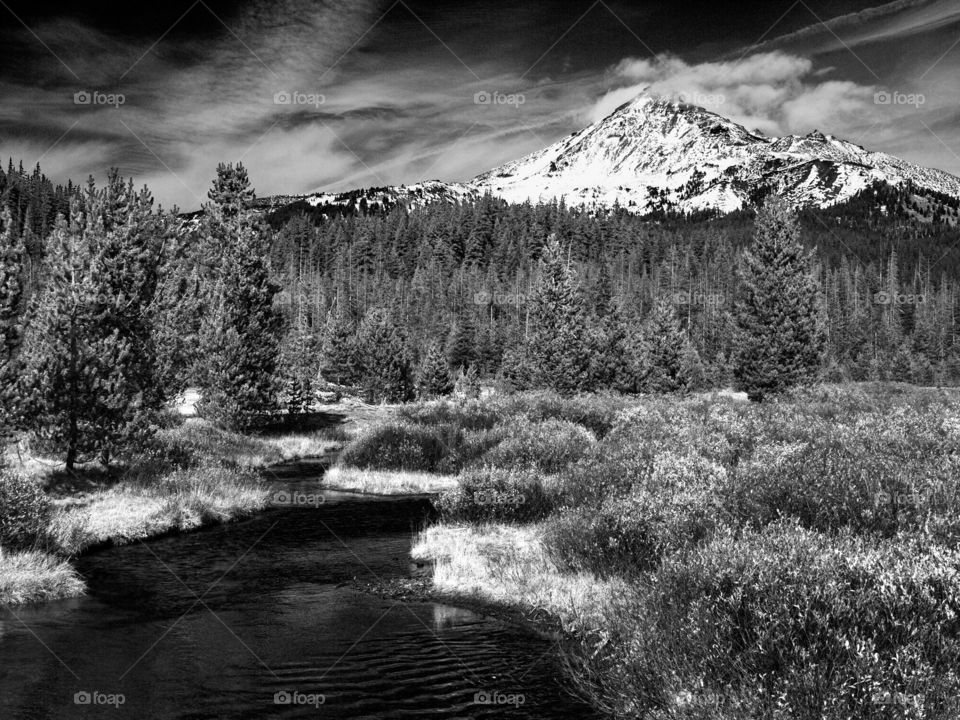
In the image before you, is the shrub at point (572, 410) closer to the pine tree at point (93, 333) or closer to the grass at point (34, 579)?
the pine tree at point (93, 333)

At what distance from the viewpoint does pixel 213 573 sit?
16453 mm

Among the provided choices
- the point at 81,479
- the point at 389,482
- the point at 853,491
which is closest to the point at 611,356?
the point at 389,482

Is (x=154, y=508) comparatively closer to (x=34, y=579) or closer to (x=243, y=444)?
(x=34, y=579)

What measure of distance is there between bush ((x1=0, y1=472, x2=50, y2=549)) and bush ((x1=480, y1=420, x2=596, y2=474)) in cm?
1346

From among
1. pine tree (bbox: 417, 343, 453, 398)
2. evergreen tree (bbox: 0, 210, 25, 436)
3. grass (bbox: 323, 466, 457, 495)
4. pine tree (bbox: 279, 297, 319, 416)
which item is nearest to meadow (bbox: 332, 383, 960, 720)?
grass (bbox: 323, 466, 457, 495)

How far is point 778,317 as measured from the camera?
46.2 m

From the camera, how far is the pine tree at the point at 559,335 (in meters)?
55.2

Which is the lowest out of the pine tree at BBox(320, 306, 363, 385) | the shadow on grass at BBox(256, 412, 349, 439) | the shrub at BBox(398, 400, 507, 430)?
the shadow on grass at BBox(256, 412, 349, 439)

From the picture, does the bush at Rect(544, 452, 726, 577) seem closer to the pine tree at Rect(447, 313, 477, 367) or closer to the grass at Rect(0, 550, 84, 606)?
the grass at Rect(0, 550, 84, 606)

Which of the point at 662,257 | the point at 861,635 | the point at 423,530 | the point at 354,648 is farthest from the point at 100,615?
the point at 662,257

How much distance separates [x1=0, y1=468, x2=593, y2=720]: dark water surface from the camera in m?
9.38

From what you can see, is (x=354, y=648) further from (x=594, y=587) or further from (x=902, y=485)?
(x=902, y=485)

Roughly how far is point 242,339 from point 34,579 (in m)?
26.9

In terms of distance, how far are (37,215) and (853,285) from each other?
195465 millimetres
